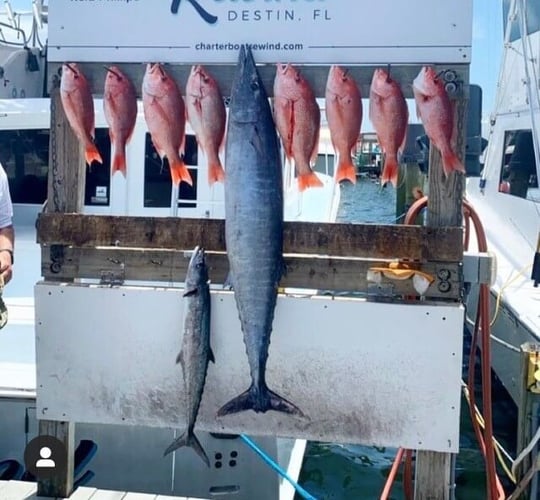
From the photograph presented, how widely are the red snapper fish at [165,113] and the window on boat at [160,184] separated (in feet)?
11.5

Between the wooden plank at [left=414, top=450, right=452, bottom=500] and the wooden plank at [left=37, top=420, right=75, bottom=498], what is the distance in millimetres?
1457

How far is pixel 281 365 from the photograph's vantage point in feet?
9.07

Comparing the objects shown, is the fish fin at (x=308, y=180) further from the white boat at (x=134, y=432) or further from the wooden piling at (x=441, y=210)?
the white boat at (x=134, y=432)

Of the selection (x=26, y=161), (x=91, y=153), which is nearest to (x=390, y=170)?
(x=91, y=153)

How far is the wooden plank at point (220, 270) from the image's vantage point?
2.70 metres

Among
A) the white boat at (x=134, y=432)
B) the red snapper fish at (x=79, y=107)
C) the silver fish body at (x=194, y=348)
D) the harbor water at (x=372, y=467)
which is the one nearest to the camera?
the silver fish body at (x=194, y=348)

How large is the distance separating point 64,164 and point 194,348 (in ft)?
3.14

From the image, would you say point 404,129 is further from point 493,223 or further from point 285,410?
point 493,223

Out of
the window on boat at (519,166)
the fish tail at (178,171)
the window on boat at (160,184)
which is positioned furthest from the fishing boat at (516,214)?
the window on boat at (160,184)

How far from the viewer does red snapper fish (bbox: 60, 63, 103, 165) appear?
9.18ft

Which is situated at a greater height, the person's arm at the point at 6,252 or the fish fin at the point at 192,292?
the person's arm at the point at 6,252

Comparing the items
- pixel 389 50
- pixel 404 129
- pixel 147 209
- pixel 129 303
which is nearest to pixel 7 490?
pixel 129 303

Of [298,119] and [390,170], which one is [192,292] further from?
[390,170]

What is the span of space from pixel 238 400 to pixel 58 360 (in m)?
0.82
